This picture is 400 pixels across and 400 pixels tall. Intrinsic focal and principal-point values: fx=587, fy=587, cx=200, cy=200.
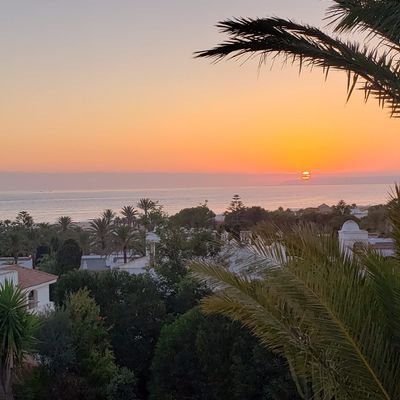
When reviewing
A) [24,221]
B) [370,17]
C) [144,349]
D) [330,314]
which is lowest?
[144,349]

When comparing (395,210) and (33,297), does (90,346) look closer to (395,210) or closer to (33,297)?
(33,297)

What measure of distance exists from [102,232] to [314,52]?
49916mm

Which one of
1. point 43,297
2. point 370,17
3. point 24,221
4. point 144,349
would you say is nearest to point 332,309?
point 370,17

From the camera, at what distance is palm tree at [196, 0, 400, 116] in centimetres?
466

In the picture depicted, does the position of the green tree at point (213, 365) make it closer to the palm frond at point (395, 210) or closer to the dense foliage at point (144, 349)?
the dense foliage at point (144, 349)

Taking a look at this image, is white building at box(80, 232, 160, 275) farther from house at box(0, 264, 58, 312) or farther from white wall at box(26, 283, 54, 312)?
house at box(0, 264, 58, 312)

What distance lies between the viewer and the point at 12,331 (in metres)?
14.6

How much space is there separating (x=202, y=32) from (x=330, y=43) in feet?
24.4

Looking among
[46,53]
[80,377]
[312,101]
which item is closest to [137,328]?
[80,377]

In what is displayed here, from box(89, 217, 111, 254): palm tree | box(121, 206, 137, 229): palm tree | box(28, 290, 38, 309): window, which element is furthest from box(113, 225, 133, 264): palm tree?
box(28, 290, 38, 309): window

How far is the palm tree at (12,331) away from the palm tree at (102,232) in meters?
37.8

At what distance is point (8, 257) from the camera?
164 ft

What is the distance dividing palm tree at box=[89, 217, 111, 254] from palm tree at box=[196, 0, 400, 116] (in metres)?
49.4

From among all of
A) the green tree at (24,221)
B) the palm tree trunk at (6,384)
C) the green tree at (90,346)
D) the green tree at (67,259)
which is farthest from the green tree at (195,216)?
the palm tree trunk at (6,384)
